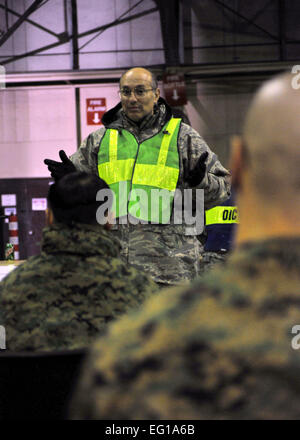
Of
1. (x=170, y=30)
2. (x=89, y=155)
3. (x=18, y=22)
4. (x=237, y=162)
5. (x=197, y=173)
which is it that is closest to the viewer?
(x=237, y=162)

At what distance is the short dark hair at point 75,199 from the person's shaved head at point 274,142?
1.18 meters

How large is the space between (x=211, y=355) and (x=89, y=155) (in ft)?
7.97

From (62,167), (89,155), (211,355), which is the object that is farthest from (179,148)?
(211,355)

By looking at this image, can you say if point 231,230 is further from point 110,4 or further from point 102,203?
point 110,4

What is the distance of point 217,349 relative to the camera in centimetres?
57

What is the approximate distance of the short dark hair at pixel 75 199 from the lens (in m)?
1.83

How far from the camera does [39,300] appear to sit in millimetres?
1701

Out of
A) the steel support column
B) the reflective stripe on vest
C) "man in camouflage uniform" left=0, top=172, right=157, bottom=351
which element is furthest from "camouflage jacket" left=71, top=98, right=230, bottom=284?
the steel support column

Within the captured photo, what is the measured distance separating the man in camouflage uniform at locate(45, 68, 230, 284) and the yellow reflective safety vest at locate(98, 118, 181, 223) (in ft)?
0.05

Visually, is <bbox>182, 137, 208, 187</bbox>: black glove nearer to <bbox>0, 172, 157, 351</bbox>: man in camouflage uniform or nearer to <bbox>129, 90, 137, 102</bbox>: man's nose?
<bbox>129, 90, 137, 102</bbox>: man's nose

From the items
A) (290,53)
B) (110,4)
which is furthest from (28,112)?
(290,53)

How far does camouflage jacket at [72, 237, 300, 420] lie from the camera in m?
0.57

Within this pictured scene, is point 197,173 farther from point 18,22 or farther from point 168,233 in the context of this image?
point 18,22

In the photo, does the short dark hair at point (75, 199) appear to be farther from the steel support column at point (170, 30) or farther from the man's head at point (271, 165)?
the steel support column at point (170, 30)
